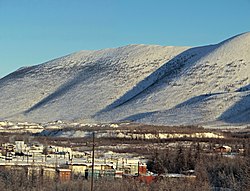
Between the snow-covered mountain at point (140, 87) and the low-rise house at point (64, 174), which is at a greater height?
the snow-covered mountain at point (140, 87)

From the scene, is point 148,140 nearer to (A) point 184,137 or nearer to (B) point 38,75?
(A) point 184,137

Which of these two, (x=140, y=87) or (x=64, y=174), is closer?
(x=64, y=174)

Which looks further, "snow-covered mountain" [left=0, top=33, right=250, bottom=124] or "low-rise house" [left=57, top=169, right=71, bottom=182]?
"snow-covered mountain" [left=0, top=33, right=250, bottom=124]

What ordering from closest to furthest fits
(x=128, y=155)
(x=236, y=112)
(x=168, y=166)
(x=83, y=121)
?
(x=168, y=166), (x=128, y=155), (x=236, y=112), (x=83, y=121)

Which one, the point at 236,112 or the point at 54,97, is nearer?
the point at 236,112

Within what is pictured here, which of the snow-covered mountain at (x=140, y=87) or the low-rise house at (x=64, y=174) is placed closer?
the low-rise house at (x=64, y=174)

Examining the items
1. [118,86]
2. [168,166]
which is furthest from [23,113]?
[168,166]

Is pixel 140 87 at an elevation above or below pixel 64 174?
above

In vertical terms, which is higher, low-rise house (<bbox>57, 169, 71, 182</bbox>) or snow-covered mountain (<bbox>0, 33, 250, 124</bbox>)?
snow-covered mountain (<bbox>0, 33, 250, 124</bbox>)
